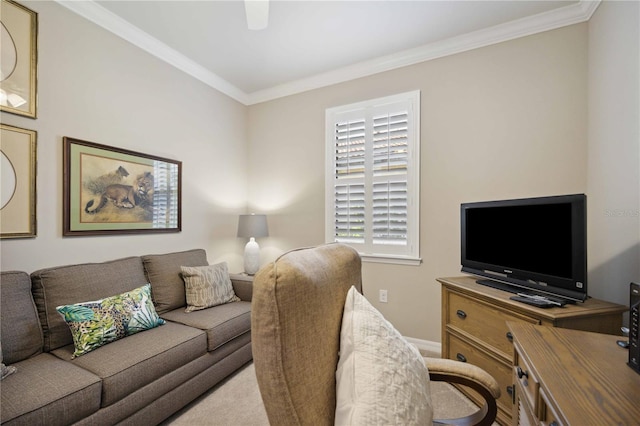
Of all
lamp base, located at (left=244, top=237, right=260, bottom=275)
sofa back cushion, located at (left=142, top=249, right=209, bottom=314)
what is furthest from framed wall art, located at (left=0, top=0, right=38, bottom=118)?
lamp base, located at (left=244, top=237, right=260, bottom=275)

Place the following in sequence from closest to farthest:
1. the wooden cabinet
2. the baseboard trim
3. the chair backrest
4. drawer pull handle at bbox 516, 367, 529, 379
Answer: the chair backrest → drawer pull handle at bbox 516, 367, 529, 379 → the wooden cabinet → the baseboard trim

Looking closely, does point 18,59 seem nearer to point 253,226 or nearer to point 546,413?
point 253,226

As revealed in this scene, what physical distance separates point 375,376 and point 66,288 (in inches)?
78.8

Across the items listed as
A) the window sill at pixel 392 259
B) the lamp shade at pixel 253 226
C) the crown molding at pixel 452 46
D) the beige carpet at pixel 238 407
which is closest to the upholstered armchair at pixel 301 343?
the beige carpet at pixel 238 407

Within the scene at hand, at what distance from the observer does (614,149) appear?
5.59 feet

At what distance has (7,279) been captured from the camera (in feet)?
5.17

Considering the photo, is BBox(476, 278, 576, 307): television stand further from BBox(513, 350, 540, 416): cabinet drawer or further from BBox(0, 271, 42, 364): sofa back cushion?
BBox(0, 271, 42, 364): sofa back cushion

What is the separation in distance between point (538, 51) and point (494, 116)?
0.54 metres

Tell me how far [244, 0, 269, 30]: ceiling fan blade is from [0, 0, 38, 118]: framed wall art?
1.46 m

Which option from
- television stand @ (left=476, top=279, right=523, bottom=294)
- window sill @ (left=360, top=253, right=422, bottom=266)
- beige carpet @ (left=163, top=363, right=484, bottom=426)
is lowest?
beige carpet @ (left=163, top=363, right=484, bottom=426)

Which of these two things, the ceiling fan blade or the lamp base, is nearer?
the ceiling fan blade

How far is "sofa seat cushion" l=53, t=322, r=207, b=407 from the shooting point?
1.42 m

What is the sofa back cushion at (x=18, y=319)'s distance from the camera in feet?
4.85

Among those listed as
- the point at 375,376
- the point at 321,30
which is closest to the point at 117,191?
the point at 321,30
